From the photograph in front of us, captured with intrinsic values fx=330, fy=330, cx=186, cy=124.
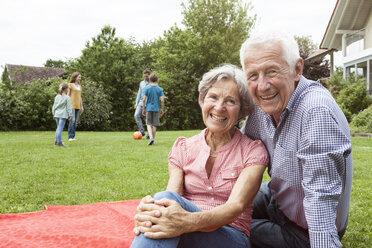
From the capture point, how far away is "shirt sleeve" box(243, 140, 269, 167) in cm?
214

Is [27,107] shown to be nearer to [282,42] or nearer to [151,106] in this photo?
[151,106]

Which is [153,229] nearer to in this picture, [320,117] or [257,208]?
[320,117]

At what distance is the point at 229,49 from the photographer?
83.0ft

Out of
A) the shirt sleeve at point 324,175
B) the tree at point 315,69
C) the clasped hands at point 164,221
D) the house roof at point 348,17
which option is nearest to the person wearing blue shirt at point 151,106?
the clasped hands at point 164,221

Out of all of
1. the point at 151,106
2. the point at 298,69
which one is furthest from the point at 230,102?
the point at 151,106

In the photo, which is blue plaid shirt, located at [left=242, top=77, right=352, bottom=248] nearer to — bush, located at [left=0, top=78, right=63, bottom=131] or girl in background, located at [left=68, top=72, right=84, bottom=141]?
girl in background, located at [left=68, top=72, right=84, bottom=141]

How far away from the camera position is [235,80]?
2.29m

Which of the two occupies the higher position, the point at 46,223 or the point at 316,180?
the point at 316,180

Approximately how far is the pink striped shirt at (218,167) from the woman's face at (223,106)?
13 cm

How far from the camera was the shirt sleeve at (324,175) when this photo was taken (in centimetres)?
162

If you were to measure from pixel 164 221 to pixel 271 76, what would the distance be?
1.05 meters

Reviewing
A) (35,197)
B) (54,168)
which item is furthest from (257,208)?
(54,168)

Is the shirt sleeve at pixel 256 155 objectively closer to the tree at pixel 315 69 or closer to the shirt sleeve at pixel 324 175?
the shirt sleeve at pixel 324 175

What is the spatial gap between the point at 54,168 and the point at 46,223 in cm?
307
